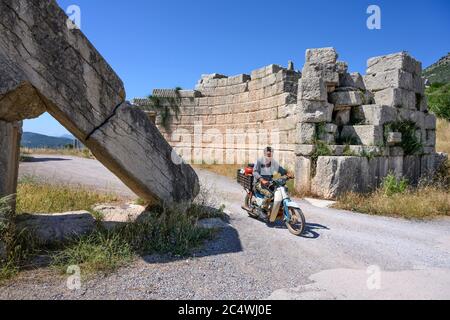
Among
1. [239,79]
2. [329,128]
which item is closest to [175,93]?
[239,79]

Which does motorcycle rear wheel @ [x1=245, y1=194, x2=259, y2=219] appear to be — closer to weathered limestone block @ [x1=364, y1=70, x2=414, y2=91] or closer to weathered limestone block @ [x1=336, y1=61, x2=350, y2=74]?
weathered limestone block @ [x1=336, y1=61, x2=350, y2=74]

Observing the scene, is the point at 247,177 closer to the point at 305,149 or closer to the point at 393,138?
the point at 305,149

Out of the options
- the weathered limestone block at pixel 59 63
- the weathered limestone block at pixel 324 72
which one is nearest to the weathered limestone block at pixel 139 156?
the weathered limestone block at pixel 59 63

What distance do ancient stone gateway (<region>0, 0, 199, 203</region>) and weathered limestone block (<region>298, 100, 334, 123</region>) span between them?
4.78 meters

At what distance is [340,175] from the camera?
26.1 feet

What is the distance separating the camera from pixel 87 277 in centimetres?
350

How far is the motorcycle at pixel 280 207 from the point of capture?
17.4ft

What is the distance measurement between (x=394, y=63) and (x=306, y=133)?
3.03 meters

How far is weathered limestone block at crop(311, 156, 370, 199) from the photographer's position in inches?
314

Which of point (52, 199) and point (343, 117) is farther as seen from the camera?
point (343, 117)

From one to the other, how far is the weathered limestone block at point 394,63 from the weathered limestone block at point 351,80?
50cm

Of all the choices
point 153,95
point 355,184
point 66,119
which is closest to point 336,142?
point 355,184

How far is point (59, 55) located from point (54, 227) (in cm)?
222
